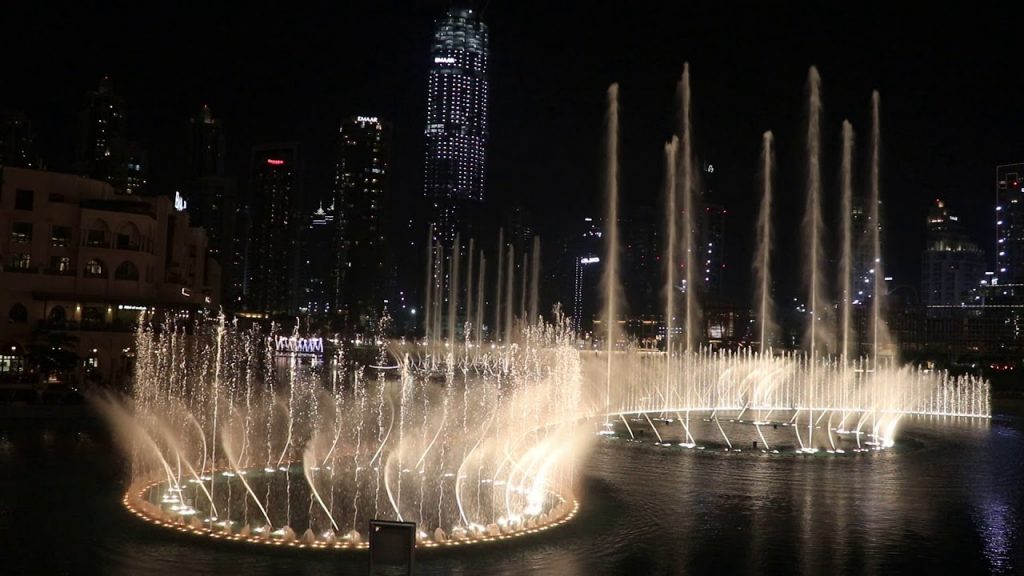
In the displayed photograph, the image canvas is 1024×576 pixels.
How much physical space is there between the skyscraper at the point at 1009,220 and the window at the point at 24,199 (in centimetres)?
15610

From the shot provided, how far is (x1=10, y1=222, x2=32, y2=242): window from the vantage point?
142 feet

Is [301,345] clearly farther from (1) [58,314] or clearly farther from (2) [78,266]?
(1) [58,314]

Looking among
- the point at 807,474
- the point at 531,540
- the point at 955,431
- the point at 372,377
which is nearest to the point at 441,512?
the point at 531,540

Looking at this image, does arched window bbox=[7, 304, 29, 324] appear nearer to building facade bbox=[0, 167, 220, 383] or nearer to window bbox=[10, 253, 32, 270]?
Answer: building facade bbox=[0, 167, 220, 383]

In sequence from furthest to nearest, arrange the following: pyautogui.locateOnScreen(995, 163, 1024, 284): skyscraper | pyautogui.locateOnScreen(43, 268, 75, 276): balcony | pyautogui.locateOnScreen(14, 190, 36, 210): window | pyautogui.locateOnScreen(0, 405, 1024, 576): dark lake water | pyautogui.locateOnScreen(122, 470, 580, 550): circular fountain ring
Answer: pyautogui.locateOnScreen(995, 163, 1024, 284): skyscraper
pyautogui.locateOnScreen(43, 268, 75, 276): balcony
pyautogui.locateOnScreen(14, 190, 36, 210): window
pyautogui.locateOnScreen(122, 470, 580, 550): circular fountain ring
pyautogui.locateOnScreen(0, 405, 1024, 576): dark lake water

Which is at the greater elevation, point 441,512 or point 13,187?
point 13,187

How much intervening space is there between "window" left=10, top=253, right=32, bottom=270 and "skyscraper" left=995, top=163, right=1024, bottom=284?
156m

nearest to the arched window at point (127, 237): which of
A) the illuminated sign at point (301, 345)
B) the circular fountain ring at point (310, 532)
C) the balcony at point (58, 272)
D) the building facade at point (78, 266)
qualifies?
the building facade at point (78, 266)

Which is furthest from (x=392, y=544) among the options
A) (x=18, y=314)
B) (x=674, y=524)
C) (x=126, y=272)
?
(x=126, y=272)

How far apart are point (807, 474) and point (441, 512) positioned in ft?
35.6

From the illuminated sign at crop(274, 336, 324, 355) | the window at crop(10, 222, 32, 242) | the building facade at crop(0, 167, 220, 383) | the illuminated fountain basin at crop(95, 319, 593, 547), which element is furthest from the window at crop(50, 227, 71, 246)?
the illuminated sign at crop(274, 336, 324, 355)

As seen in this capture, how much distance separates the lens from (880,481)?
72.2 feet

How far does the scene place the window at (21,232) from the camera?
142 feet

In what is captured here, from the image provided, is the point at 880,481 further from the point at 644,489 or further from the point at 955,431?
the point at 955,431
